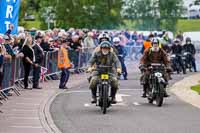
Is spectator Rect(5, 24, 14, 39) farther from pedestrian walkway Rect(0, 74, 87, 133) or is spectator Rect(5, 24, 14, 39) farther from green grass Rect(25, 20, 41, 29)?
green grass Rect(25, 20, 41, 29)

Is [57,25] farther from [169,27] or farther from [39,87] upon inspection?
[39,87]

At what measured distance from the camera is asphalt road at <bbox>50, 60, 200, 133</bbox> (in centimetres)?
1511

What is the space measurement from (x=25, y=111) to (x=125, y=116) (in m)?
2.65

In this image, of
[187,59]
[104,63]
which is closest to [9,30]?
[104,63]

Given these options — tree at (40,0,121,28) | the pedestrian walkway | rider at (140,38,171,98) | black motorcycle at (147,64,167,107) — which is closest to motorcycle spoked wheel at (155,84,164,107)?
black motorcycle at (147,64,167,107)

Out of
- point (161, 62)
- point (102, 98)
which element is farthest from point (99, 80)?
point (161, 62)

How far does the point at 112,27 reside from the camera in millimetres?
57656

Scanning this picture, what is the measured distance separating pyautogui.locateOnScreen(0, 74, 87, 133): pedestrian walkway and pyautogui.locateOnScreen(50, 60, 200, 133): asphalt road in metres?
0.43

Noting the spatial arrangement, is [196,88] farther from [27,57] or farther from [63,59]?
[27,57]

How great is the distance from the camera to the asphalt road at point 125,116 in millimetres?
15109

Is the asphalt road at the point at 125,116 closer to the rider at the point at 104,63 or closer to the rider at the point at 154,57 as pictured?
the rider at the point at 104,63

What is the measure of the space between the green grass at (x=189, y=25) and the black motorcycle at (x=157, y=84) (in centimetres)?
5245

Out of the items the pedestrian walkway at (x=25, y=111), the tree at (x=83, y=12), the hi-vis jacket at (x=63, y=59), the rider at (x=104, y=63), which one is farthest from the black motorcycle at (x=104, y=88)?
the tree at (x=83, y=12)

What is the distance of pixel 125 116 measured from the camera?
17.4 meters
